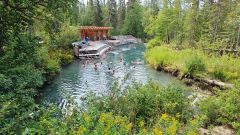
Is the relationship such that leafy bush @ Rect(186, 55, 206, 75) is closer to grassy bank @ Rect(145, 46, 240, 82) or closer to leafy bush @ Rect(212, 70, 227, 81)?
grassy bank @ Rect(145, 46, 240, 82)

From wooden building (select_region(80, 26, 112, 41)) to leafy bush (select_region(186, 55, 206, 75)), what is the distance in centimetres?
2795

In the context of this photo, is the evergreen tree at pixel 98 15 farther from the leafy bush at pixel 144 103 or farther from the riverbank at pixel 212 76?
the leafy bush at pixel 144 103

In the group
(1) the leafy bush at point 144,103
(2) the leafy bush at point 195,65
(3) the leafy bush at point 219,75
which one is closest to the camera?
(1) the leafy bush at point 144,103

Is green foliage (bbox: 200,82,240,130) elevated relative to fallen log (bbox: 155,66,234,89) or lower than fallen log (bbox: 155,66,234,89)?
elevated

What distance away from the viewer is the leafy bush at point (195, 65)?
17.4 m

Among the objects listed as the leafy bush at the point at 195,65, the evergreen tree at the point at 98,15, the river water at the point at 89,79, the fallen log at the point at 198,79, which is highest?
the evergreen tree at the point at 98,15

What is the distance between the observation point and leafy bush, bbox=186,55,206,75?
1742 centimetres

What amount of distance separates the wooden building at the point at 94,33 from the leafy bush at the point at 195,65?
27947 millimetres

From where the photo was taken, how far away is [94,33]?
155 ft

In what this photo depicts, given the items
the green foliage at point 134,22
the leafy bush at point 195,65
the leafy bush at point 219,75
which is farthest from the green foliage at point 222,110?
the green foliage at point 134,22

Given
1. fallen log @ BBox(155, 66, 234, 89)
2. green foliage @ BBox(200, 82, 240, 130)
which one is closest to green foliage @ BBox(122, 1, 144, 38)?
fallen log @ BBox(155, 66, 234, 89)

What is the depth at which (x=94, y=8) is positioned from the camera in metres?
55.6

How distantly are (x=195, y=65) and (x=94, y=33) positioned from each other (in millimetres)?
31662

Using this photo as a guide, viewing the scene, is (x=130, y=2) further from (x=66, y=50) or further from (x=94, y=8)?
(x=66, y=50)
